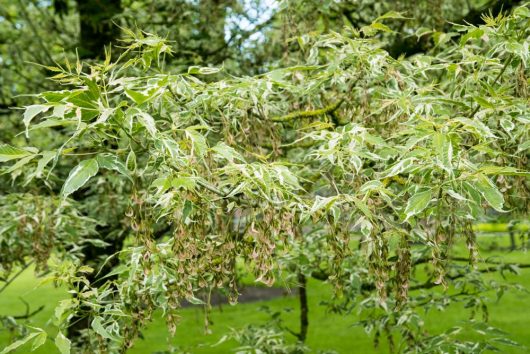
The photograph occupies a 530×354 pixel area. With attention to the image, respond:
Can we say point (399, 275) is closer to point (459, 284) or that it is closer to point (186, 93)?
point (186, 93)

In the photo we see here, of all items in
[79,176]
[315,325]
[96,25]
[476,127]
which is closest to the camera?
[79,176]

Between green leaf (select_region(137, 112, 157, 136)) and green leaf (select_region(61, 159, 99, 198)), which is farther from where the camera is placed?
green leaf (select_region(137, 112, 157, 136))

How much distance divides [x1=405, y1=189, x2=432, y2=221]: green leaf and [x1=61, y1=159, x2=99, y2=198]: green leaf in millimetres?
1153

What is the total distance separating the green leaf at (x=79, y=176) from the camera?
221cm

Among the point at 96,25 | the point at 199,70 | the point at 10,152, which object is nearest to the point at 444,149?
the point at 199,70

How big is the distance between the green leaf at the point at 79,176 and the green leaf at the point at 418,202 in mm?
1153

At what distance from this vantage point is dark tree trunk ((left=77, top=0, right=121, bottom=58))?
729 cm

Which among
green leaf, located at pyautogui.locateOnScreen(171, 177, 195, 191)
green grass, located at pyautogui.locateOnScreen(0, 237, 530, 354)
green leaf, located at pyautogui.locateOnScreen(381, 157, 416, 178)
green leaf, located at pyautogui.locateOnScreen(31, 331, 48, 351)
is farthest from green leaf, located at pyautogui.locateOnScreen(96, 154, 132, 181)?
green grass, located at pyautogui.locateOnScreen(0, 237, 530, 354)

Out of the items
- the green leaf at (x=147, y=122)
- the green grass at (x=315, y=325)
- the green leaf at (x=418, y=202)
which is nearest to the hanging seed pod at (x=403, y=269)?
the green leaf at (x=418, y=202)

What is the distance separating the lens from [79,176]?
2264 millimetres

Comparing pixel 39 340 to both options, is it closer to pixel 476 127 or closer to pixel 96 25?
pixel 476 127

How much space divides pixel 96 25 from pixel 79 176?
18.3 ft

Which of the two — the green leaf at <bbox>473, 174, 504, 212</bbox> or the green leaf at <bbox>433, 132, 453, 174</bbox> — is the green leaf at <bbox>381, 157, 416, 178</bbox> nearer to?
the green leaf at <bbox>433, 132, 453, 174</bbox>

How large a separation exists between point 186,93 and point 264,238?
1032 millimetres
